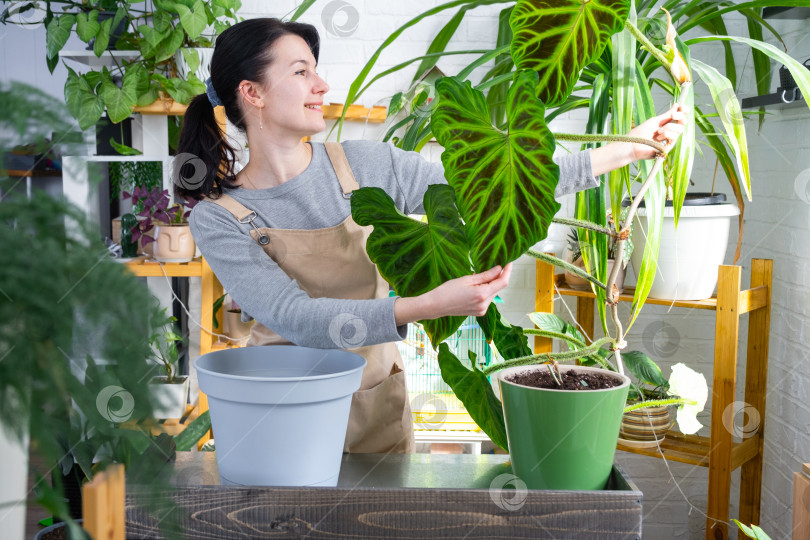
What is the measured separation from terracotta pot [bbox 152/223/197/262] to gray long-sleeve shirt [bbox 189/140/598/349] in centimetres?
87

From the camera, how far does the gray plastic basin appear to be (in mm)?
709

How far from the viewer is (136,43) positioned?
212 centimetres

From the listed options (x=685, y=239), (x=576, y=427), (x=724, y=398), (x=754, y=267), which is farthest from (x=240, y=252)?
(x=754, y=267)

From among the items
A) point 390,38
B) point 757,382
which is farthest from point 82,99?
point 757,382

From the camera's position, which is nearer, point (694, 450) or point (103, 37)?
point (694, 450)

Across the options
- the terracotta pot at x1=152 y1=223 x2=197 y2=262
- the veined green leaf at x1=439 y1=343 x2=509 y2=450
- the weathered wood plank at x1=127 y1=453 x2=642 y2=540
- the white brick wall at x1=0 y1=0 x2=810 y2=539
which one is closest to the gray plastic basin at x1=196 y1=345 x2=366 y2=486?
the weathered wood plank at x1=127 y1=453 x2=642 y2=540

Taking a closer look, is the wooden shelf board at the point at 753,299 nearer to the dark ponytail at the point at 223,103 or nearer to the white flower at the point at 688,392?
the white flower at the point at 688,392

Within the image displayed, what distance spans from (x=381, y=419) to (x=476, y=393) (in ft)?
1.42

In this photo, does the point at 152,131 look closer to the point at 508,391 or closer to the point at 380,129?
the point at 380,129

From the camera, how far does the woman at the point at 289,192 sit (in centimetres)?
113

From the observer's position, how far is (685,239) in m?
1.79

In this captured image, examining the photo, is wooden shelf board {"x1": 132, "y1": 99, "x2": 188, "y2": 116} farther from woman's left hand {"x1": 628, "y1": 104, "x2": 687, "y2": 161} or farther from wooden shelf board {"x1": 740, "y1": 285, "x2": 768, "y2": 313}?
wooden shelf board {"x1": 740, "y1": 285, "x2": 768, "y2": 313}

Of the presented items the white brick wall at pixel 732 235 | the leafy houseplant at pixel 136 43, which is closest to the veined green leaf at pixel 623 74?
the white brick wall at pixel 732 235

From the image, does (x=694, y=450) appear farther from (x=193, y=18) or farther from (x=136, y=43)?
(x=136, y=43)
